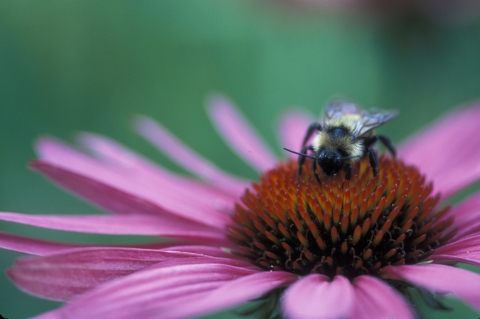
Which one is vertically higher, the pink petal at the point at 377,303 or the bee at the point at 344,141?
the bee at the point at 344,141

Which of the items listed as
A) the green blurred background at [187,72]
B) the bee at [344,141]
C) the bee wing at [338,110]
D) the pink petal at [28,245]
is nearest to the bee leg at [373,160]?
the bee at [344,141]

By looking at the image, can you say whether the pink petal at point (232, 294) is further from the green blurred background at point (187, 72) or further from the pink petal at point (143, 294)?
the green blurred background at point (187, 72)

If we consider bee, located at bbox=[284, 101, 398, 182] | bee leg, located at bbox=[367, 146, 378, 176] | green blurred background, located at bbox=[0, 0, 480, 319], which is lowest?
bee leg, located at bbox=[367, 146, 378, 176]

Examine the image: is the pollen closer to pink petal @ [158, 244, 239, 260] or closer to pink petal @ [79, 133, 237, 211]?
pink petal @ [158, 244, 239, 260]

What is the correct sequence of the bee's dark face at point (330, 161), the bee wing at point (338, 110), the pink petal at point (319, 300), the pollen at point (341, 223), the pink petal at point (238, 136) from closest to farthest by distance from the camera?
the pink petal at point (319, 300)
the pollen at point (341, 223)
the bee's dark face at point (330, 161)
the bee wing at point (338, 110)
the pink petal at point (238, 136)

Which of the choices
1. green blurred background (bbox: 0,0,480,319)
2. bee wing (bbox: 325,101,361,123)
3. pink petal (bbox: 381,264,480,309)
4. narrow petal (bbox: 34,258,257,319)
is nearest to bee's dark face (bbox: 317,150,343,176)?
bee wing (bbox: 325,101,361,123)

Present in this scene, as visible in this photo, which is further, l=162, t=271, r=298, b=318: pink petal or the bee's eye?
the bee's eye
